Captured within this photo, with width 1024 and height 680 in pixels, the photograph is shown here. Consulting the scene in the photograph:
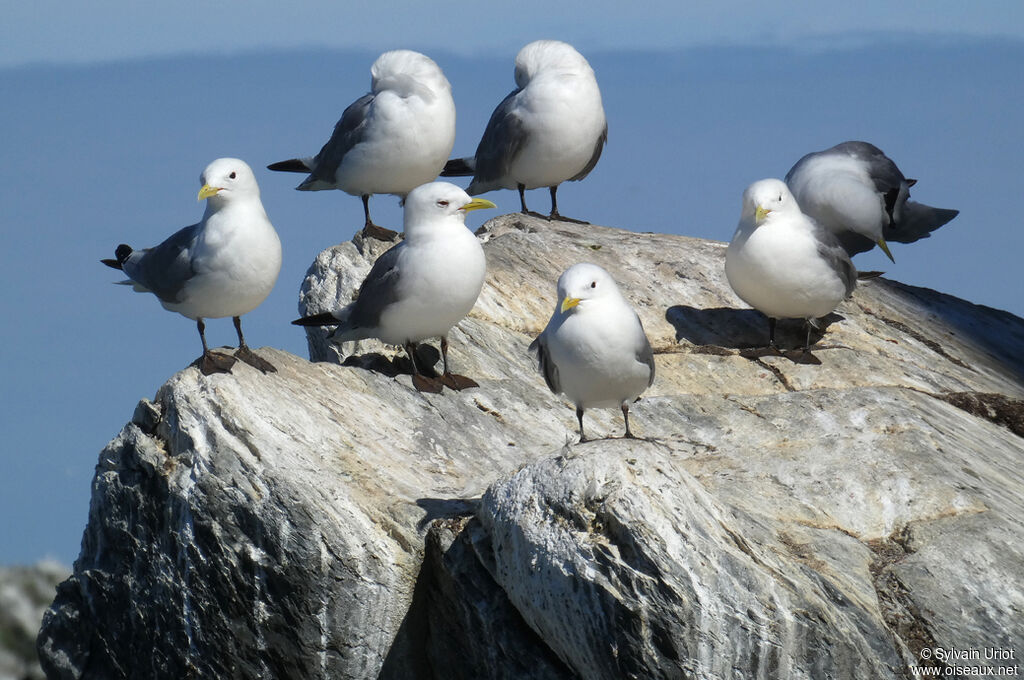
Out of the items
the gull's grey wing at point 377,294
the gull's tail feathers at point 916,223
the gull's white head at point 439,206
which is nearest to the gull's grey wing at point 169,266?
the gull's grey wing at point 377,294

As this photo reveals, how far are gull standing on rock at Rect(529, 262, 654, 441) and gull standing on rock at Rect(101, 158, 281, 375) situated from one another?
2.19 m

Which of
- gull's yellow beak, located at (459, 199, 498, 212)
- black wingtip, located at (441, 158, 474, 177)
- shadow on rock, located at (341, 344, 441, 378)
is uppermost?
gull's yellow beak, located at (459, 199, 498, 212)

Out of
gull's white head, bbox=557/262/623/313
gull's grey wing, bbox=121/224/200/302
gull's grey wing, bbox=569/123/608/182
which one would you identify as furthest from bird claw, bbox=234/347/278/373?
gull's grey wing, bbox=569/123/608/182

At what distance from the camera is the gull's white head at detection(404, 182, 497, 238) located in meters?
8.63

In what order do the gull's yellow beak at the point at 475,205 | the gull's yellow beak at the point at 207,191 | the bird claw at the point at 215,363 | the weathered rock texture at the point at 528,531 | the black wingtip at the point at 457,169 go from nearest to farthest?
the weathered rock texture at the point at 528,531
the bird claw at the point at 215,363
the gull's yellow beak at the point at 207,191
the gull's yellow beak at the point at 475,205
the black wingtip at the point at 457,169

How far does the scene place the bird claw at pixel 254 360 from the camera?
7914 mm

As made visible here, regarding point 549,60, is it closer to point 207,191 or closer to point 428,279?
point 428,279

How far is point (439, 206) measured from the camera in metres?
8.63

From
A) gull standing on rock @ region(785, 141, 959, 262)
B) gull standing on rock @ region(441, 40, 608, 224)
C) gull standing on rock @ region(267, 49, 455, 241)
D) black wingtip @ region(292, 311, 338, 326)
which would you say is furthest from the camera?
gull standing on rock @ region(785, 141, 959, 262)

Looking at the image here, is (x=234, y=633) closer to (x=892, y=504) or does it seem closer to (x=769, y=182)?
(x=892, y=504)

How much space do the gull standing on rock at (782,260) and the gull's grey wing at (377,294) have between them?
283cm

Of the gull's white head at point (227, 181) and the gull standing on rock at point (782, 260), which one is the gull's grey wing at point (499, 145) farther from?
the gull's white head at point (227, 181)

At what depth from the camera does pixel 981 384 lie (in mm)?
10375

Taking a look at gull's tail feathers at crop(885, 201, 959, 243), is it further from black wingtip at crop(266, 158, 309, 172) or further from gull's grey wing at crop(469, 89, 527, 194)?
black wingtip at crop(266, 158, 309, 172)
